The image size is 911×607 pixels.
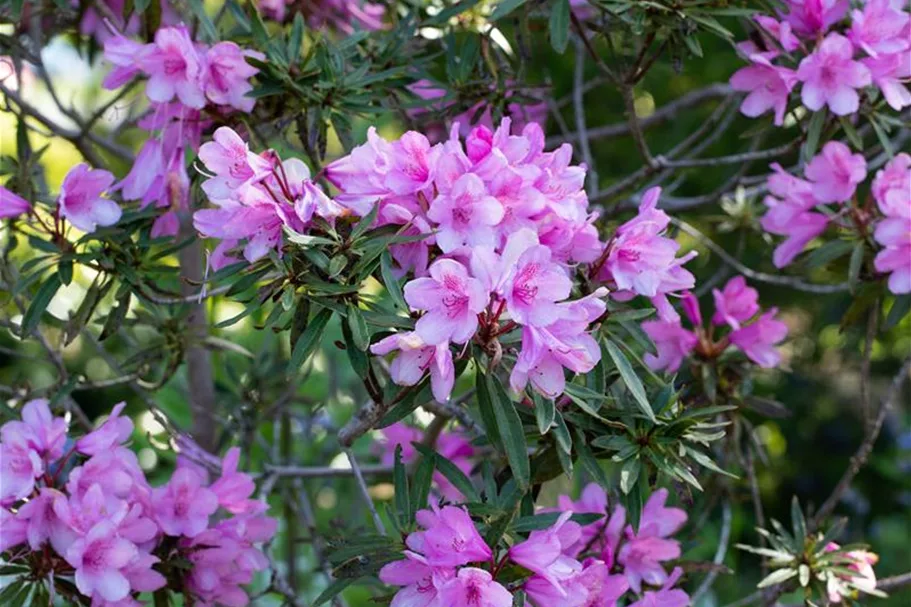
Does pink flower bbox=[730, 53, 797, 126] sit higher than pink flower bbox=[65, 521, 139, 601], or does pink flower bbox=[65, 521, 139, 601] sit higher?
pink flower bbox=[730, 53, 797, 126]

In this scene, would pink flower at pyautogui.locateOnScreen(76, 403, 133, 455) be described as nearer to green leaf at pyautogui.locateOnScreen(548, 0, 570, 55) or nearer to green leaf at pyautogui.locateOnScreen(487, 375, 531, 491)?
green leaf at pyautogui.locateOnScreen(487, 375, 531, 491)

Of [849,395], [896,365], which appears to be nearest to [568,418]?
[896,365]

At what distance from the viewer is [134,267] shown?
1.70 meters

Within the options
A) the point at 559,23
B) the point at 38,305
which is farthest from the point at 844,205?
the point at 38,305

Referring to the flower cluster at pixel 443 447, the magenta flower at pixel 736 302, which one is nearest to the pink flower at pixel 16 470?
the flower cluster at pixel 443 447

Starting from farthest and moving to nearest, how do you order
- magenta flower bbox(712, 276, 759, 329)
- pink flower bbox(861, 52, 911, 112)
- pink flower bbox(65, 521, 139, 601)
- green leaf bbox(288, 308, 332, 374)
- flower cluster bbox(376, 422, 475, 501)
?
flower cluster bbox(376, 422, 475, 501) → magenta flower bbox(712, 276, 759, 329) → pink flower bbox(861, 52, 911, 112) → pink flower bbox(65, 521, 139, 601) → green leaf bbox(288, 308, 332, 374)

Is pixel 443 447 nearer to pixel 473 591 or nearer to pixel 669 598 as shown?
pixel 669 598

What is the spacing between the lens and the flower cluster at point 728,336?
185cm

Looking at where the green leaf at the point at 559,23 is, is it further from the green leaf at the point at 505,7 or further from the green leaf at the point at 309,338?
the green leaf at the point at 309,338

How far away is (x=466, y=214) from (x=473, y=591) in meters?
0.40

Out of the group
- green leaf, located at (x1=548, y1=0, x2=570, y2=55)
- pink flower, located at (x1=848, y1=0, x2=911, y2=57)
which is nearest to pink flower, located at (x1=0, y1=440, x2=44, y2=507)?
green leaf, located at (x1=548, y1=0, x2=570, y2=55)

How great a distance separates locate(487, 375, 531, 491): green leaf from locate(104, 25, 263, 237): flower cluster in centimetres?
60

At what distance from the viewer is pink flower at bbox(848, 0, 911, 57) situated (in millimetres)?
1754

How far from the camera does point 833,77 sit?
1.77 metres
